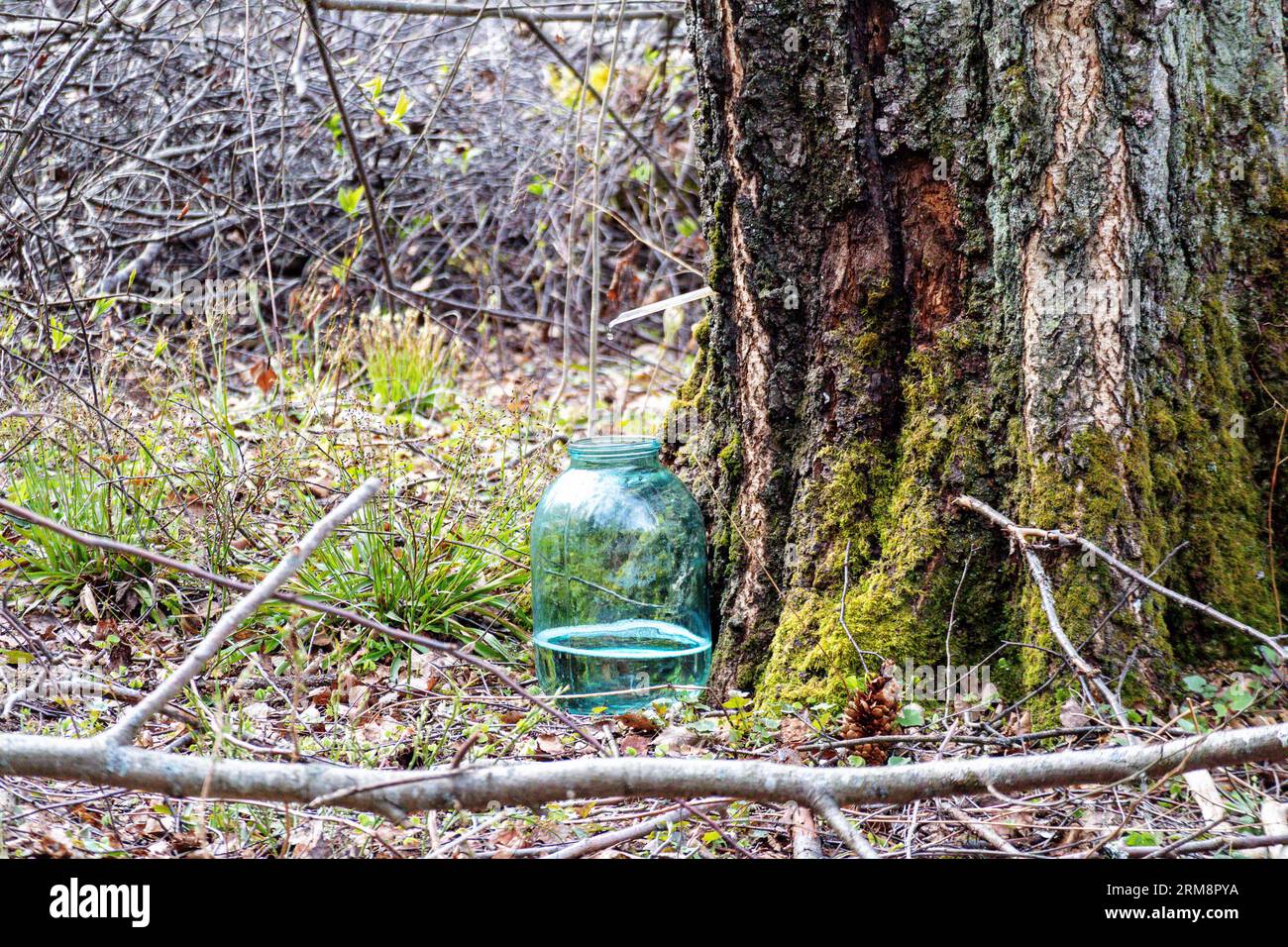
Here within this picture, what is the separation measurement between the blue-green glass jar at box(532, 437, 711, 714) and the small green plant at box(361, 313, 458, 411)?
2131mm

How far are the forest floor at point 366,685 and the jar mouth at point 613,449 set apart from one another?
44 centimetres

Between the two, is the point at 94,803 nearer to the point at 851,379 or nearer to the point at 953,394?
the point at 851,379

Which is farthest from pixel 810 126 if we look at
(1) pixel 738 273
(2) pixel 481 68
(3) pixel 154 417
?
(2) pixel 481 68

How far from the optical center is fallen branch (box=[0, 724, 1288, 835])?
1559mm

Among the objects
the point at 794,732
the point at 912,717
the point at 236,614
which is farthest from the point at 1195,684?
the point at 236,614

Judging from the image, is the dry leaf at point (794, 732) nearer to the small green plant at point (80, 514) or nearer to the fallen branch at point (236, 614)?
the fallen branch at point (236, 614)

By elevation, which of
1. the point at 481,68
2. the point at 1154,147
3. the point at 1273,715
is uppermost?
the point at 481,68

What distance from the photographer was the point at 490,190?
683 cm

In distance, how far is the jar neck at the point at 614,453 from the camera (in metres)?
2.73

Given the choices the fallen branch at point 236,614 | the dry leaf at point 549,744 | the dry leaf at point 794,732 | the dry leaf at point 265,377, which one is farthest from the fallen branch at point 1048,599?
the dry leaf at point 265,377

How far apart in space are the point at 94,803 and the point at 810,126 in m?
2.08

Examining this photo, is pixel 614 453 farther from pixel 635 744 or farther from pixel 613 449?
pixel 635 744

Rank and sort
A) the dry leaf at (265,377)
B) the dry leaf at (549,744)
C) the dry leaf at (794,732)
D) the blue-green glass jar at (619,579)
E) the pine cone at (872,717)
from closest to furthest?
1. the pine cone at (872,717)
2. the dry leaf at (794,732)
3. the dry leaf at (549,744)
4. the blue-green glass jar at (619,579)
5. the dry leaf at (265,377)

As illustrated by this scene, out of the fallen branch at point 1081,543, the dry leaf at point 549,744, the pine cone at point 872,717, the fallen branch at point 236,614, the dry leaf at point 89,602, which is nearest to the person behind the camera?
the fallen branch at point 236,614
